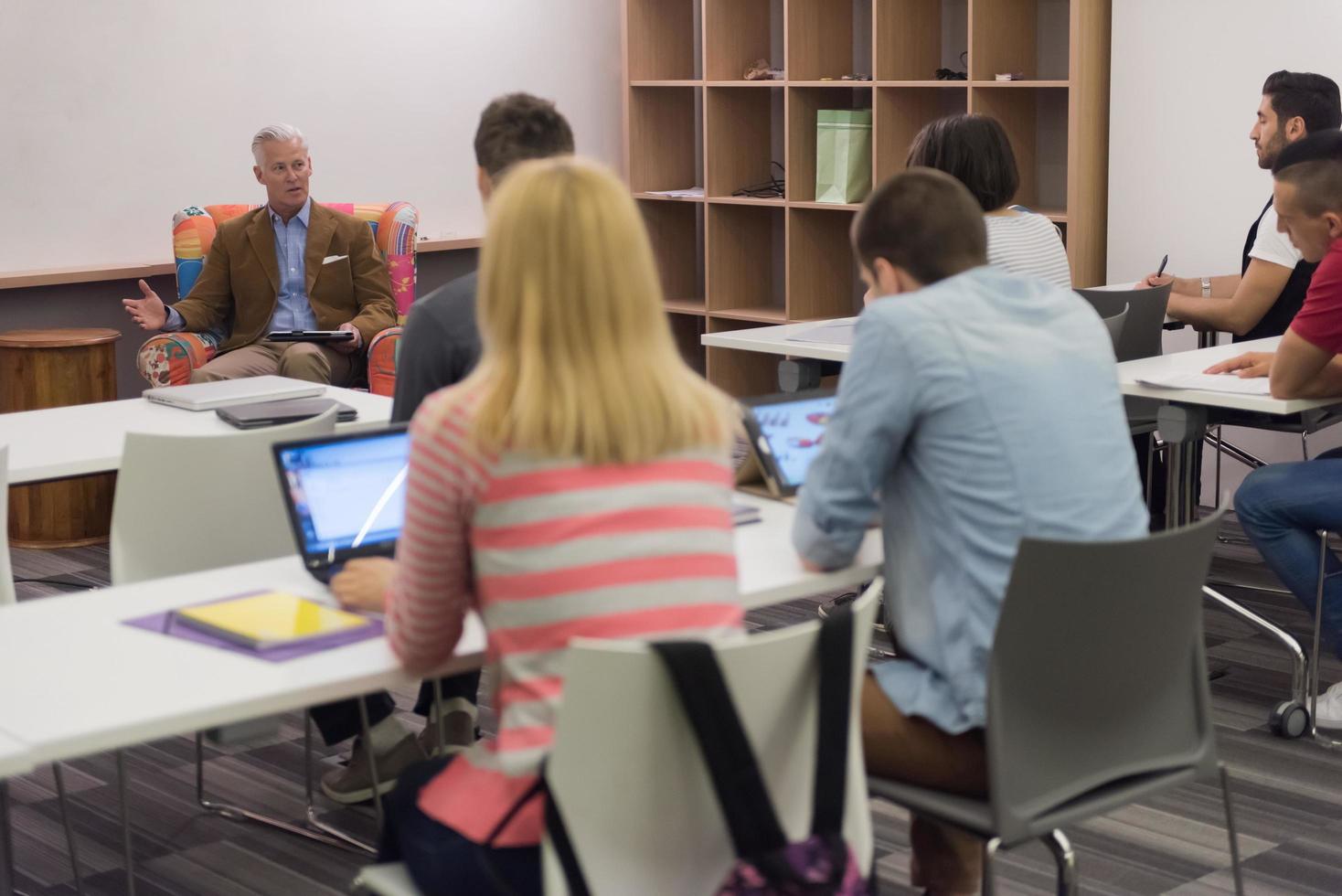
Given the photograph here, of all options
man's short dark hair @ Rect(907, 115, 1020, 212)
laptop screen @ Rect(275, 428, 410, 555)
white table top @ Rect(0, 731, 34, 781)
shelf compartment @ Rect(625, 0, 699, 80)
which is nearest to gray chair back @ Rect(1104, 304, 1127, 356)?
man's short dark hair @ Rect(907, 115, 1020, 212)

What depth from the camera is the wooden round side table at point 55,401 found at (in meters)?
5.47

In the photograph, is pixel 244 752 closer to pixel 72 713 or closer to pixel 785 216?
pixel 72 713

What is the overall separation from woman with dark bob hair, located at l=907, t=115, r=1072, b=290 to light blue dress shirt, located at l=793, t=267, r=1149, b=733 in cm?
155

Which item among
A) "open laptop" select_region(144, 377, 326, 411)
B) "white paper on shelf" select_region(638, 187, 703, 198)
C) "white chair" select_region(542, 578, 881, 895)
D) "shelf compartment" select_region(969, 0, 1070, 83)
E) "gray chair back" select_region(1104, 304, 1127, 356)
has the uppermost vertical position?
"shelf compartment" select_region(969, 0, 1070, 83)

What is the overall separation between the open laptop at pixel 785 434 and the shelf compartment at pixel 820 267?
13.6ft

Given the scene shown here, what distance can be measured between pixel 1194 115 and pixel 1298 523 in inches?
90.3

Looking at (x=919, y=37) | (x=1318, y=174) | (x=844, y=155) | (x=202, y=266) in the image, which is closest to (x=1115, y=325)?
(x=1318, y=174)

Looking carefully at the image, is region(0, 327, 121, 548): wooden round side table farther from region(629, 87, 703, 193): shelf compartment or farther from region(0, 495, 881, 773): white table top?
region(0, 495, 881, 773): white table top

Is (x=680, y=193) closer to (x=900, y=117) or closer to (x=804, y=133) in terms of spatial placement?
(x=804, y=133)

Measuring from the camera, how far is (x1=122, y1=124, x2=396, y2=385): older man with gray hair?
5.54 m

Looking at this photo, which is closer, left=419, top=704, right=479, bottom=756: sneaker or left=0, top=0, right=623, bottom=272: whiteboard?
left=419, top=704, right=479, bottom=756: sneaker

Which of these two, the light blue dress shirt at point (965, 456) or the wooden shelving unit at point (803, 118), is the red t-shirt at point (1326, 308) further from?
the wooden shelving unit at point (803, 118)

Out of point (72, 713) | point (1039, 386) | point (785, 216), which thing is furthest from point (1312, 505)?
point (785, 216)

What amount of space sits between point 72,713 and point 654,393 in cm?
73
